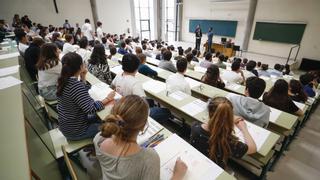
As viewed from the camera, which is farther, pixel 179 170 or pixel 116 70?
pixel 116 70

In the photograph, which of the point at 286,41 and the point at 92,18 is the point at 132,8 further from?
the point at 286,41

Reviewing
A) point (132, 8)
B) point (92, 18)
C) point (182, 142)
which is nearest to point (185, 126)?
point (182, 142)

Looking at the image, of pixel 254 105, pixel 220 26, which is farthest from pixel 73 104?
pixel 220 26

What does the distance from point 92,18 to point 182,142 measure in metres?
10.8

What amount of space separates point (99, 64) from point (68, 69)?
1445mm

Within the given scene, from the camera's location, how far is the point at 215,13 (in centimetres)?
991

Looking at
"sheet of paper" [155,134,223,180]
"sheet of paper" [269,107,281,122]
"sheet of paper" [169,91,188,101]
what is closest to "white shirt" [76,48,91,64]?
"sheet of paper" [169,91,188,101]

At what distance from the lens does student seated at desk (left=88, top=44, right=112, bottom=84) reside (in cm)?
280

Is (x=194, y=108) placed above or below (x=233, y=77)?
above

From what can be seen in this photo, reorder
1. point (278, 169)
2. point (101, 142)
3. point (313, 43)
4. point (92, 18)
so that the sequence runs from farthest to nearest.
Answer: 1. point (92, 18)
2. point (313, 43)
3. point (278, 169)
4. point (101, 142)

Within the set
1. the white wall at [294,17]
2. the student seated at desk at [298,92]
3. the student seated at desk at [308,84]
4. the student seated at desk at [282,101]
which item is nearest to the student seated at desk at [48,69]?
the student seated at desk at [282,101]

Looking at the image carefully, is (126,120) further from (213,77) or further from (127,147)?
(213,77)

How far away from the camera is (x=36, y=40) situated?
288cm

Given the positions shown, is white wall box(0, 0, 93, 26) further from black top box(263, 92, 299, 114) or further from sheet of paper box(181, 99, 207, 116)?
black top box(263, 92, 299, 114)
